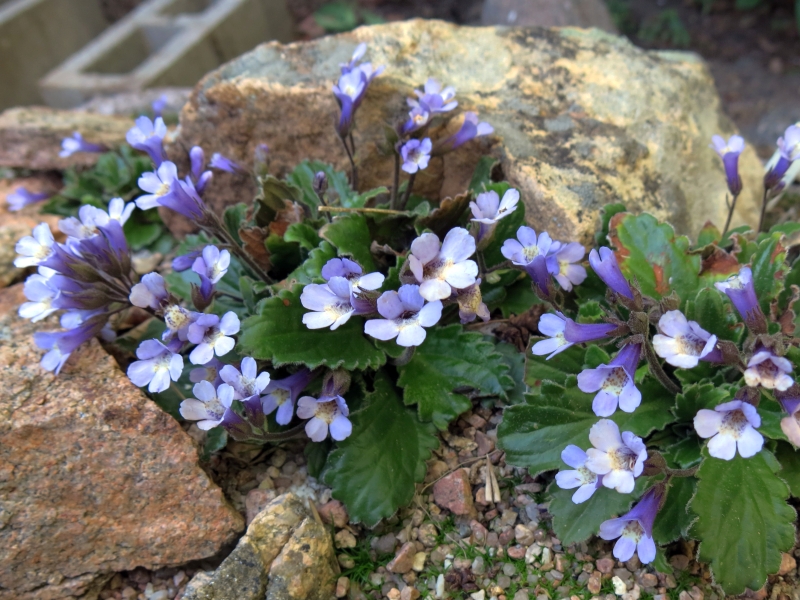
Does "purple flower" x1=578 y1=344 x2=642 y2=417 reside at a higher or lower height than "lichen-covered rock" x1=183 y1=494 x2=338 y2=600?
higher

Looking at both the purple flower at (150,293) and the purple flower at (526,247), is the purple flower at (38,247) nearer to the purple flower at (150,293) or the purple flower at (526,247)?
the purple flower at (150,293)

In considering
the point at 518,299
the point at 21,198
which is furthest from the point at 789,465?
the point at 21,198

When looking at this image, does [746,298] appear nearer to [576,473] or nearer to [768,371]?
[768,371]

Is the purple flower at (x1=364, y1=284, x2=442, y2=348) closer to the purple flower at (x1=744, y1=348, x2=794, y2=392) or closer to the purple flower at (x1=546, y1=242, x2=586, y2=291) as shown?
the purple flower at (x1=546, y1=242, x2=586, y2=291)

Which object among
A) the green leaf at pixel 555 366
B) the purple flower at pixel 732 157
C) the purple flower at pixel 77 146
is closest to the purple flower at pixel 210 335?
the green leaf at pixel 555 366

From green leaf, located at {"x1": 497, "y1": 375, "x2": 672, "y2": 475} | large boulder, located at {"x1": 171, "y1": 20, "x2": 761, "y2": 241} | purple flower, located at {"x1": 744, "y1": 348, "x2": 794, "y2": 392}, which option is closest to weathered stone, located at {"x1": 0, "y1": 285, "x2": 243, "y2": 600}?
green leaf, located at {"x1": 497, "y1": 375, "x2": 672, "y2": 475}
